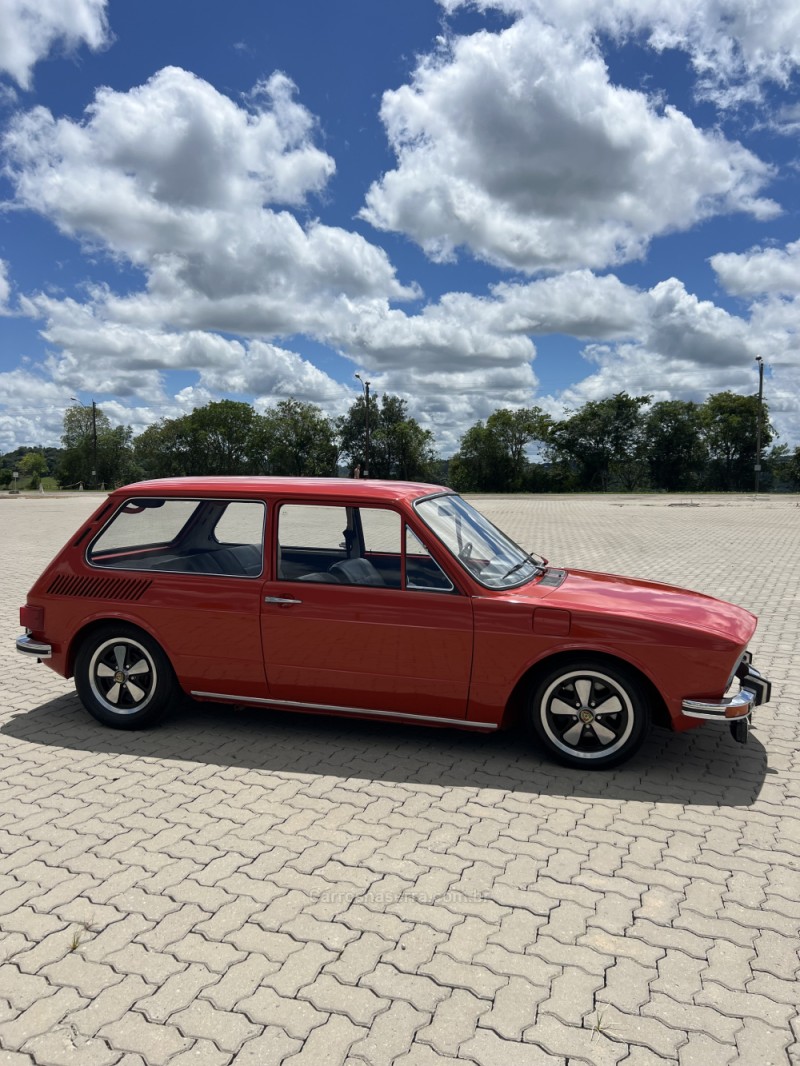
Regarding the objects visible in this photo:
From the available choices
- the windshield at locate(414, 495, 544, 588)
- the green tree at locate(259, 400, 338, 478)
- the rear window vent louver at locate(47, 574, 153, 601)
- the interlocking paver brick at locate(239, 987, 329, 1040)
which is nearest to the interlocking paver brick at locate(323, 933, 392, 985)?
the interlocking paver brick at locate(239, 987, 329, 1040)

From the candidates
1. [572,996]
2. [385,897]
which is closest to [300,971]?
[385,897]

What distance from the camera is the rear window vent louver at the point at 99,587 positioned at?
186 inches

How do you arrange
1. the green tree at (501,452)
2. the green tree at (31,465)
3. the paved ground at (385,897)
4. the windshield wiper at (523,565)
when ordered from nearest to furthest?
1. the paved ground at (385,897)
2. the windshield wiper at (523,565)
3. the green tree at (501,452)
4. the green tree at (31,465)

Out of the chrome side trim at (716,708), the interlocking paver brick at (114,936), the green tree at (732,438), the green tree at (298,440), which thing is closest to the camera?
the interlocking paver brick at (114,936)

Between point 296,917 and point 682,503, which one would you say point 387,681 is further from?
point 682,503

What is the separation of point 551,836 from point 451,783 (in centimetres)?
71

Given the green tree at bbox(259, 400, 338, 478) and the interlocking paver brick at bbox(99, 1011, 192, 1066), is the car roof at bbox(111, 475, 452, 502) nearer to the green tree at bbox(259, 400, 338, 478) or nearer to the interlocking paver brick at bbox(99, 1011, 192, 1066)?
the interlocking paver brick at bbox(99, 1011, 192, 1066)

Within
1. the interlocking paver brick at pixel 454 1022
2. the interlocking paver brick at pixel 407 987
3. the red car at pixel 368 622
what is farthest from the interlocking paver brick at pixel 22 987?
the red car at pixel 368 622

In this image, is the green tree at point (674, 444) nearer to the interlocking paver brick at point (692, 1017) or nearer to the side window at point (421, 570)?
the side window at point (421, 570)

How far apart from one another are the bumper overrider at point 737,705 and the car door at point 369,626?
121cm

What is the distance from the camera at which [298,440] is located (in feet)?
266

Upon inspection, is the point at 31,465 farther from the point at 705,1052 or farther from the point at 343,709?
the point at 705,1052

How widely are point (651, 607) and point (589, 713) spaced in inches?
27.1

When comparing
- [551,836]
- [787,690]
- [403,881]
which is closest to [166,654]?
[403,881]
